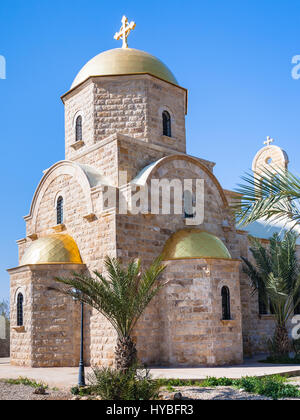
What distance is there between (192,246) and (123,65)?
21.3 feet

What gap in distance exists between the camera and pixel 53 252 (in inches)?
509

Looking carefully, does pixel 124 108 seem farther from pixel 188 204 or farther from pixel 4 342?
pixel 4 342

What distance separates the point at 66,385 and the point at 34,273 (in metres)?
4.35

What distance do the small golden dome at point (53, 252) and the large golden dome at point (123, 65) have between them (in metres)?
5.43

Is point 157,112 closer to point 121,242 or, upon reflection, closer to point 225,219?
point 225,219

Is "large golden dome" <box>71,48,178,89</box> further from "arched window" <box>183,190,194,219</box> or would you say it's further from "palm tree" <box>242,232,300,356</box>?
"palm tree" <box>242,232,300,356</box>

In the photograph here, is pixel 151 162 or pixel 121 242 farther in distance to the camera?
pixel 151 162

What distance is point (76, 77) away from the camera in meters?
16.0

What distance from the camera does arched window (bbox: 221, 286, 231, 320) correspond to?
12492 mm

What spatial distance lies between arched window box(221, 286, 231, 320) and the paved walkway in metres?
1.31

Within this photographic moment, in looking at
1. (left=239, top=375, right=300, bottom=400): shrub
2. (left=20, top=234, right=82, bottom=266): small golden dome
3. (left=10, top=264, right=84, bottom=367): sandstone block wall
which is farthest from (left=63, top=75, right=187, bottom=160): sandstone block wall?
(left=239, top=375, right=300, bottom=400): shrub

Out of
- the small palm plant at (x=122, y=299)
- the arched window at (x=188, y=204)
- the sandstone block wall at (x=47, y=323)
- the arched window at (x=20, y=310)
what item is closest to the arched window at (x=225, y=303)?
the arched window at (x=188, y=204)

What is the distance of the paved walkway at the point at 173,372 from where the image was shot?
972 centimetres
